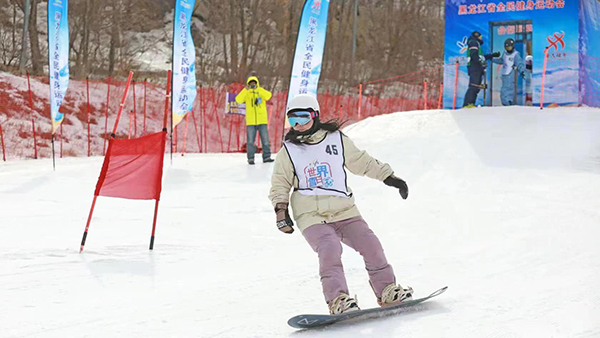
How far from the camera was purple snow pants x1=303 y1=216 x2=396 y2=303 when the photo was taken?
421 centimetres

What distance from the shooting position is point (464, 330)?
163 inches

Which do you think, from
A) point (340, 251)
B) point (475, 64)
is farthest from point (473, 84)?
point (340, 251)

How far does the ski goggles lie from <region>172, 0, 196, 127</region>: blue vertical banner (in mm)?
9570

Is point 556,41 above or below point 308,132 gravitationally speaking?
above

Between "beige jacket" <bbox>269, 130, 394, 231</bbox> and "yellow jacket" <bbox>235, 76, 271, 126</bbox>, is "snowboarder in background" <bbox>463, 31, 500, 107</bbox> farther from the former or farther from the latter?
"beige jacket" <bbox>269, 130, 394, 231</bbox>

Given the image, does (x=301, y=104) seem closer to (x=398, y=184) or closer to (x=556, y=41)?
(x=398, y=184)

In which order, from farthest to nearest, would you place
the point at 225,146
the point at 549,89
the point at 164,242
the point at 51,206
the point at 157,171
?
the point at 225,146 < the point at 549,89 < the point at 51,206 < the point at 164,242 < the point at 157,171

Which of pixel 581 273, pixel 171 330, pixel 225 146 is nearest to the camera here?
pixel 171 330

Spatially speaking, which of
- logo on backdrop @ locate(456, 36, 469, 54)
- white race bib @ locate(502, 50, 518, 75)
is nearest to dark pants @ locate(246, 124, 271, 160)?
logo on backdrop @ locate(456, 36, 469, 54)

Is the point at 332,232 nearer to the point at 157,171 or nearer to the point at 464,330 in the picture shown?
the point at 464,330

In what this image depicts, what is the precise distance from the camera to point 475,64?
53.7ft

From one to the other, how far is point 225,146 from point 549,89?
34.3 feet

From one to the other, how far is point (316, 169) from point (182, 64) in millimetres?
10010

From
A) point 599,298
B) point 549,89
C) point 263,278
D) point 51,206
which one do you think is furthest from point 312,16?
point 599,298
